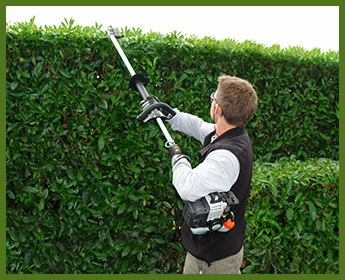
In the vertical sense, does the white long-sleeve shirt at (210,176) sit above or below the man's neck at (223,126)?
below

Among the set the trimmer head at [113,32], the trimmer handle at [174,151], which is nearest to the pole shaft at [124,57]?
the trimmer head at [113,32]

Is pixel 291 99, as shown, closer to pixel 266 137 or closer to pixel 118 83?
pixel 266 137

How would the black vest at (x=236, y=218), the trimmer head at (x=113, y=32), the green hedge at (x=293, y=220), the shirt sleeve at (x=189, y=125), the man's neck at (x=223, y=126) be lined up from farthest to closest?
the green hedge at (x=293, y=220) < the trimmer head at (x=113, y=32) < the shirt sleeve at (x=189, y=125) < the man's neck at (x=223, y=126) < the black vest at (x=236, y=218)

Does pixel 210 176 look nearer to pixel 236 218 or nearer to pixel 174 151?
pixel 174 151

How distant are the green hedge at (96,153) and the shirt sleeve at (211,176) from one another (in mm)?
1265

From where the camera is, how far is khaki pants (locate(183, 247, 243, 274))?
246 centimetres

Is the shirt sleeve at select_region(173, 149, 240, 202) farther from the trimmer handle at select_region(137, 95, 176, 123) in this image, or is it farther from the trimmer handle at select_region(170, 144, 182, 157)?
the trimmer handle at select_region(137, 95, 176, 123)

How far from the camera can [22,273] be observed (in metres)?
3.26

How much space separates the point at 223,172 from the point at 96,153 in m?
1.75

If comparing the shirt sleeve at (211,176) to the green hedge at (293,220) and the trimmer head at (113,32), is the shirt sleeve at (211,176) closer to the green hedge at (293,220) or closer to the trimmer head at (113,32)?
the green hedge at (293,220)

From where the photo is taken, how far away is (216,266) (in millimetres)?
2451

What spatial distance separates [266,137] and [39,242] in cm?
335

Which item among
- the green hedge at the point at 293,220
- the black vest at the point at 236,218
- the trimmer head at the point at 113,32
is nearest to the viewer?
the black vest at the point at 236,218

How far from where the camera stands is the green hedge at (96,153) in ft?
10.3
